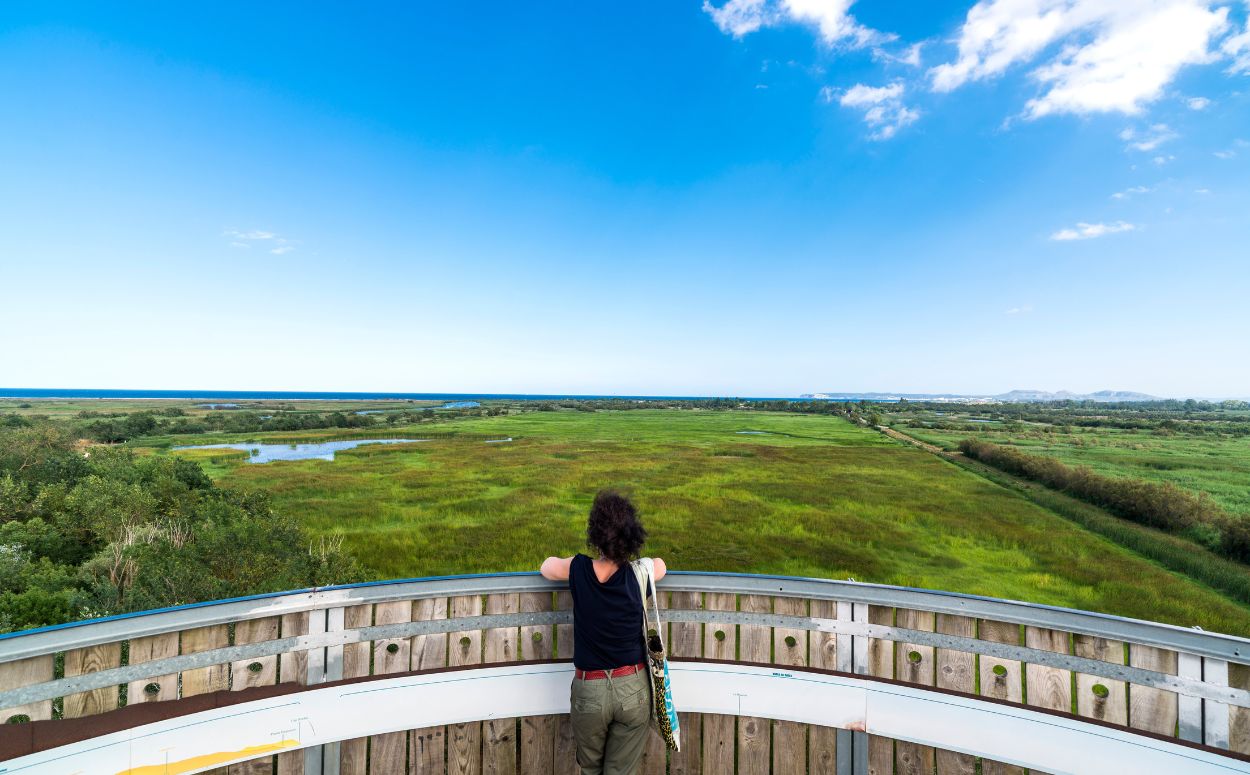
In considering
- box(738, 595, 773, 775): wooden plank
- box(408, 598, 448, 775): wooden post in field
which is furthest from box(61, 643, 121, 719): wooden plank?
box(738, 595, 773, 775): wooden plank

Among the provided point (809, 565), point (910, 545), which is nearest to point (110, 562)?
point (809, 565)

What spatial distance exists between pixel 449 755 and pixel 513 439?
49120mm

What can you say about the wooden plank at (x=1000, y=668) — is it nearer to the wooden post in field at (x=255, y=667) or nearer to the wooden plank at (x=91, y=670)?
the wooden post in field at (x=255, y=667)

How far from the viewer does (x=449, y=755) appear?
114 inches

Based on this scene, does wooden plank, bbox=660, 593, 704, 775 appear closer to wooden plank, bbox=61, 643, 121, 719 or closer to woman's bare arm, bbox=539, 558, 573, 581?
woman's bare arm, bbox=539, 558, 573, 581

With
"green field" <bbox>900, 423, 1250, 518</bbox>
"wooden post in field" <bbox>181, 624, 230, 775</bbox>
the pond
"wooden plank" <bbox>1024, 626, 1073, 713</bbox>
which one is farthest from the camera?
the pond

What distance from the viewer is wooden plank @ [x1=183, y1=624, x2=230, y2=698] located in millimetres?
2518

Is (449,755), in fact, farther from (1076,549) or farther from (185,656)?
(1076,549)

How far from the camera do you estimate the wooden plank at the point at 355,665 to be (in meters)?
2.75

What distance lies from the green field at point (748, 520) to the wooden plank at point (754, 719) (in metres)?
13.2

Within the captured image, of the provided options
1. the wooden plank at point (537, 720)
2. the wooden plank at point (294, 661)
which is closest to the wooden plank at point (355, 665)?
the wooden plank at point (294, 661)

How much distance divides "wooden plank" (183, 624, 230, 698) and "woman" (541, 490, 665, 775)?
1.92 metres

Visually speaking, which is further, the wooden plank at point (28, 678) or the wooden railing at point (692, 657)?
the wooden railing at point (692, 657)

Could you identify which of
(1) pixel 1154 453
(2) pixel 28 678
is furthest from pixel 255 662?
(1) pixel 1154 453
